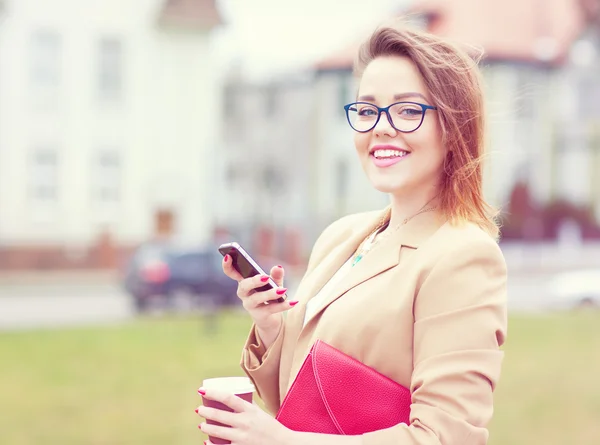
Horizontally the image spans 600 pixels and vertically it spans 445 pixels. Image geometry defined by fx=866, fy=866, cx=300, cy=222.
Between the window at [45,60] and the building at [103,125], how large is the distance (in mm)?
27

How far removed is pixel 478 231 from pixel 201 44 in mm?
22818

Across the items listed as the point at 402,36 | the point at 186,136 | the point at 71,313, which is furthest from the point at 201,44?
the point at 402,36

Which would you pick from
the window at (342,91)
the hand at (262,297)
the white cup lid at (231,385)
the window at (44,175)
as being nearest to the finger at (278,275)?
the hand at (262,297)

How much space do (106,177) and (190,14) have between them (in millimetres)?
4951

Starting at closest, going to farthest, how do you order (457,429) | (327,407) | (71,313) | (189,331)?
(457,429)
(327,407)
(189,331)
(71,313)

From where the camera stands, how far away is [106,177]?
23.1 m

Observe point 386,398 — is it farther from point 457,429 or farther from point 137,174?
point 137,174

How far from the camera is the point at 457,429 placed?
1526mm

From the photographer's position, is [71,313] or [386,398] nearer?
[386,398]

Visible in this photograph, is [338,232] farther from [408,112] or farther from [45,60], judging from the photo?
[45,60]

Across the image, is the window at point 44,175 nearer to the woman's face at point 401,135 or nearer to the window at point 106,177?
the window at point 106,177

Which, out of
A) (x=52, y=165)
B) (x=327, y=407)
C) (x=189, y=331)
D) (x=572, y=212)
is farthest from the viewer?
(x=572, y=212)

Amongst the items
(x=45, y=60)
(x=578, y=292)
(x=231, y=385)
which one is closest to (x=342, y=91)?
(x=45, y=60)

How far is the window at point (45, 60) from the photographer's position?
22.7m
